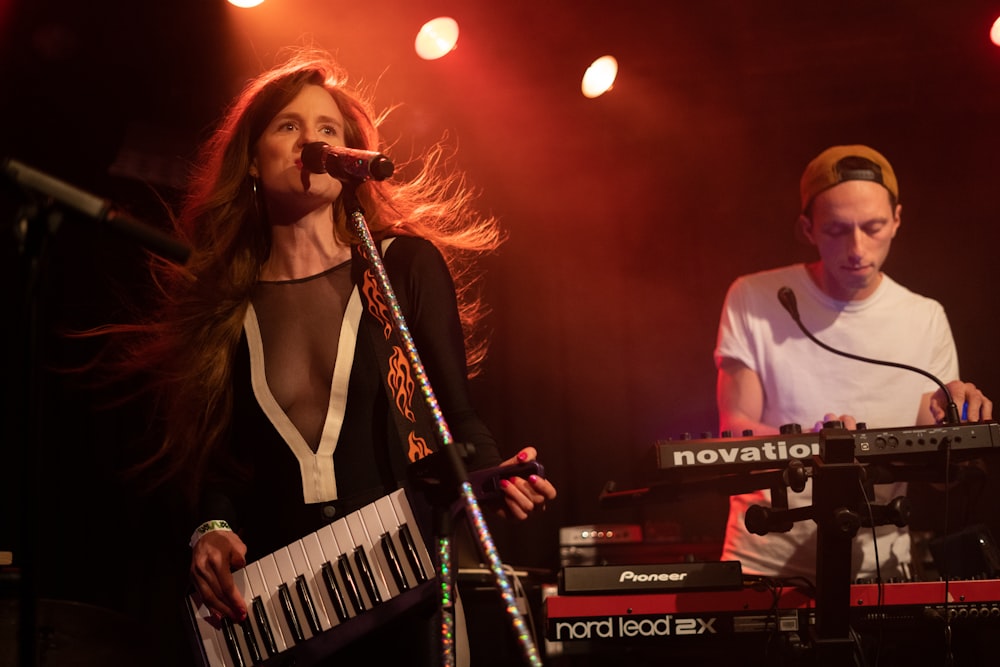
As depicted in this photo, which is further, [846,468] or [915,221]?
[915,221]

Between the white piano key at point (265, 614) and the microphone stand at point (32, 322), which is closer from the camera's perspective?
the microphone stand at point (32, 322)

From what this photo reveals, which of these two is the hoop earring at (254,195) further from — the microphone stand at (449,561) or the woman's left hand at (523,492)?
the woman's left hand at (523,492)

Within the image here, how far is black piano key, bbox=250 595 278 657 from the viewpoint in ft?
7.23

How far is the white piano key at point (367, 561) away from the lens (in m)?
2.15

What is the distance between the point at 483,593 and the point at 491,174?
224 cm

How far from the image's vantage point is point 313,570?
2232mm

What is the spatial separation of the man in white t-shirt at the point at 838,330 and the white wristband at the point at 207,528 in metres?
2.46

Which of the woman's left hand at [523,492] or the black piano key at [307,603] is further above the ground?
the woman's left hand at [523,492]

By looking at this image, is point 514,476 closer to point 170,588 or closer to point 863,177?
point 170,588

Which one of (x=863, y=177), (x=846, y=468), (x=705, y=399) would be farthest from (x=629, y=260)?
(x=846, y=468)

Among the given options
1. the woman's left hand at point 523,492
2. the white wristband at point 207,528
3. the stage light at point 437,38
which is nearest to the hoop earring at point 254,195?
the white wristband at point 207,528

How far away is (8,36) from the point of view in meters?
4.14

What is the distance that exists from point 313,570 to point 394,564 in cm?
22

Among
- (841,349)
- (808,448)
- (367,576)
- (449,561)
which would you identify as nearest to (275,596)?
(367,576)
